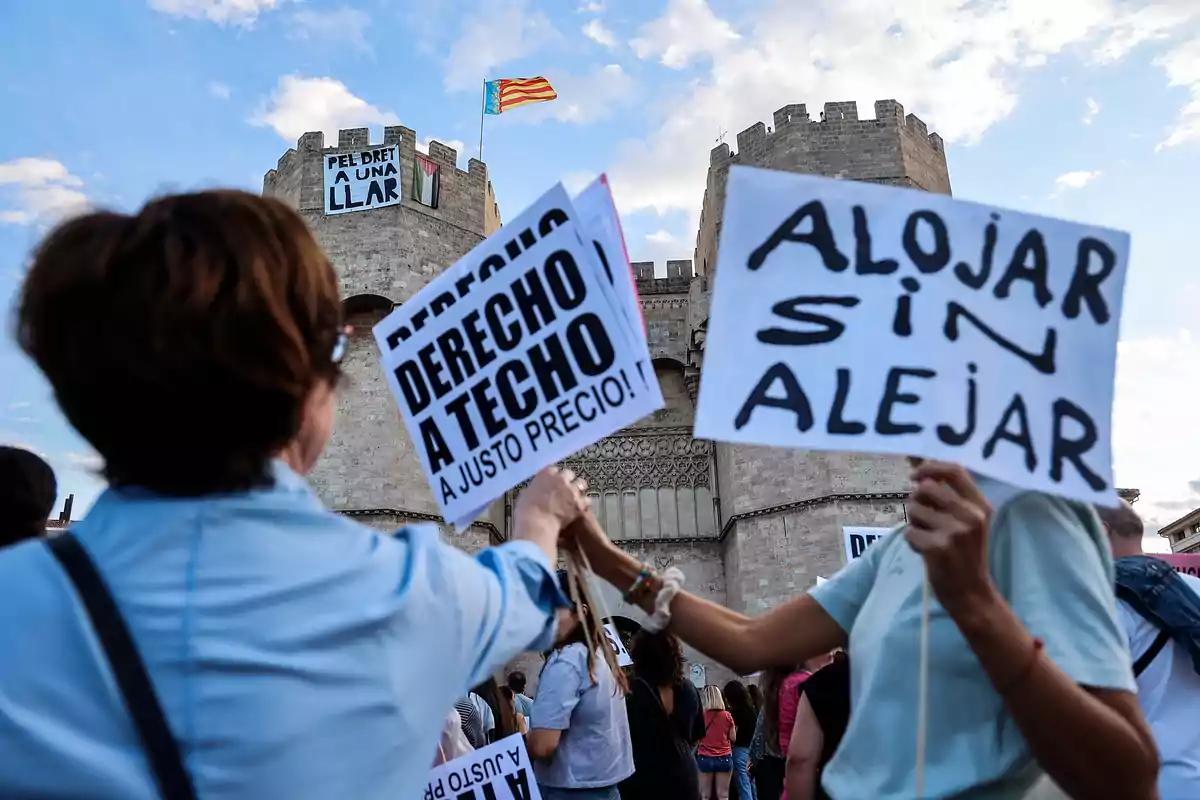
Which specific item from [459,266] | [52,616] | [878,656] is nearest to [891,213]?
[878,656]

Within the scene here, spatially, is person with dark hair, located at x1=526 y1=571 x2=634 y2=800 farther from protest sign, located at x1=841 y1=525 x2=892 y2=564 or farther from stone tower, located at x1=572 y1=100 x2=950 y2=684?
stone tower, located at x1=572 y1=100 x2=950 y2=684

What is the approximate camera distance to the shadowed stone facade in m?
14.7

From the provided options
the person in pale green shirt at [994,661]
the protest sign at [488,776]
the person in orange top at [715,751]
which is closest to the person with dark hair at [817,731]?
the protest sign at [488,776]

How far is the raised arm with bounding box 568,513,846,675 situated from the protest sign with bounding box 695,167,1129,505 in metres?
0.54

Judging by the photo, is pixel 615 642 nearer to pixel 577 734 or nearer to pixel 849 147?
pixel 577 734

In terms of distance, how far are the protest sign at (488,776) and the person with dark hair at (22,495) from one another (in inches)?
55.4

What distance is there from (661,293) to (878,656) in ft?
56.1

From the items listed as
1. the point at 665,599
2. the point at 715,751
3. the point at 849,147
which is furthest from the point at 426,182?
the point at 665,599

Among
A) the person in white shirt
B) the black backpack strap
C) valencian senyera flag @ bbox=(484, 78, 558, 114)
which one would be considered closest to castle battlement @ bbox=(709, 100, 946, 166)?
valencian senyera flag @ bbox=(484, 78, 558, 114)

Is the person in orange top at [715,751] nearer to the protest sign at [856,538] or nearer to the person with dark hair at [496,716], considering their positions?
the protest sign at [856,538]

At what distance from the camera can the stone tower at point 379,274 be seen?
15.1 m

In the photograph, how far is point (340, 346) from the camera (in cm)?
114

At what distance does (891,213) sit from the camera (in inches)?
57.0

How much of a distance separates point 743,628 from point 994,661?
71cm
